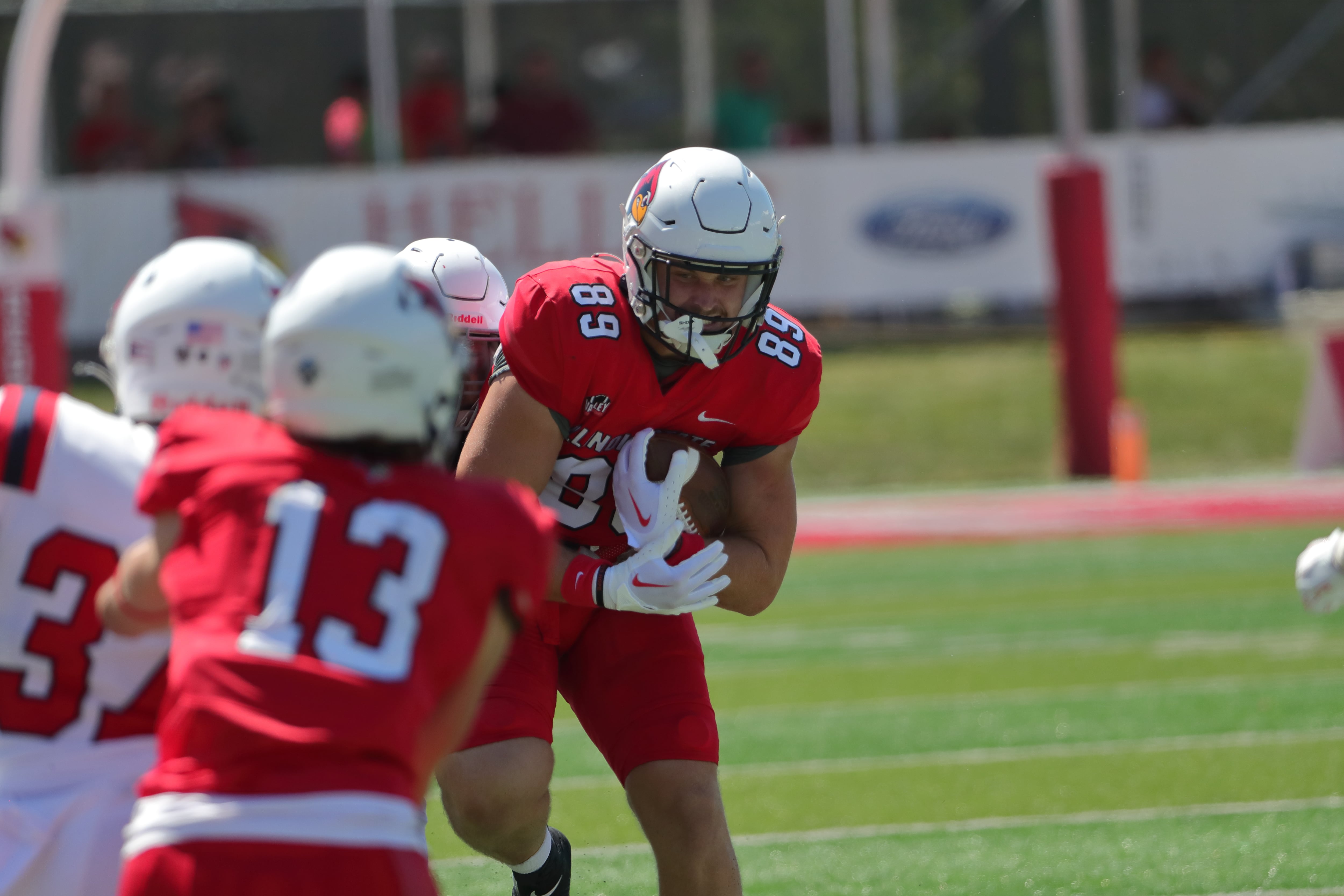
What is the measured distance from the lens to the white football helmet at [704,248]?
410cm

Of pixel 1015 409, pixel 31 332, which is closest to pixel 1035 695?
pixel 31 332

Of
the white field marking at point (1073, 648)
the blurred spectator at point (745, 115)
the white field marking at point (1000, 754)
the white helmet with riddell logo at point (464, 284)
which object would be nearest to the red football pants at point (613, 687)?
the white helmet with riddell logo at point (464, 284)

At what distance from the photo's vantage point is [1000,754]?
257 inches

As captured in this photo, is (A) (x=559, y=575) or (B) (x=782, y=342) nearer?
(A) (x=559, y=575)

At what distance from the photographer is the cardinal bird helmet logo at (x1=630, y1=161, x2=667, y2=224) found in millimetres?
4254

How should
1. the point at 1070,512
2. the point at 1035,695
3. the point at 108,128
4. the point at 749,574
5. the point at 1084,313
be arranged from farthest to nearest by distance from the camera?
1. the point at 108,128
2. the point at 1084,313
3. the point at 1070,512
4. the point at 1035,695
5. the point at 749,574

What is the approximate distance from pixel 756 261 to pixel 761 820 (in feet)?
7.44

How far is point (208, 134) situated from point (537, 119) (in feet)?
9.40

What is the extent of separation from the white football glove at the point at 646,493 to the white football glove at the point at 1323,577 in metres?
1.36

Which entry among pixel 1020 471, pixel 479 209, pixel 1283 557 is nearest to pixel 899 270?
pixel 1020 471

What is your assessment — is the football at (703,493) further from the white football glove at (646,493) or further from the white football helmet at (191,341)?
the white football helmet at (191,341)

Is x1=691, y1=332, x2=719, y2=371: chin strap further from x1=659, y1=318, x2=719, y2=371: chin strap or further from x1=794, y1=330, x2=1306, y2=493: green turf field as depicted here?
x1=794, y1=330, x2=1306, y2=493: green turf field

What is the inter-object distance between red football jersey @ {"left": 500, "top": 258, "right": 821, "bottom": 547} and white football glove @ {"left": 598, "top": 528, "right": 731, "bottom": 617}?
368 millimetres

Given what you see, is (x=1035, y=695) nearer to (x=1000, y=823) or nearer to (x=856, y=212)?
(x=1000, y=823)
